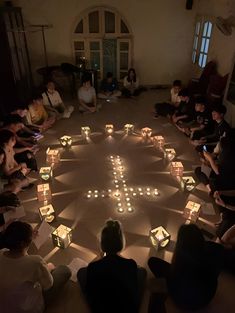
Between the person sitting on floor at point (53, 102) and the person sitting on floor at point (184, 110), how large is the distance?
2.13 m

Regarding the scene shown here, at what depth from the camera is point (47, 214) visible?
9.13 ft

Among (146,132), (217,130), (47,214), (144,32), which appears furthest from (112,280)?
(144,32)

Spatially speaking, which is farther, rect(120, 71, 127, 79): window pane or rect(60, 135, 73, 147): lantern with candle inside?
rect(120, 71, 127, 79): window pane

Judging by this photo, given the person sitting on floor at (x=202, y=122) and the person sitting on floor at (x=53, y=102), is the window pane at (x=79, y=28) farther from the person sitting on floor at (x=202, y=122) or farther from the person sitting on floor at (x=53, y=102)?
the person sitting on floor at (x=202, y=122)

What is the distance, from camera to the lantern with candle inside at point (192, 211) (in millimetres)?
2838

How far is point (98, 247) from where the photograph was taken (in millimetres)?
2576

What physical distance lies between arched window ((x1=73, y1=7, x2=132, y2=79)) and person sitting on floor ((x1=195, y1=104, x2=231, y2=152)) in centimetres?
385

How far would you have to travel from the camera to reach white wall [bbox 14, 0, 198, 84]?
6348 mm

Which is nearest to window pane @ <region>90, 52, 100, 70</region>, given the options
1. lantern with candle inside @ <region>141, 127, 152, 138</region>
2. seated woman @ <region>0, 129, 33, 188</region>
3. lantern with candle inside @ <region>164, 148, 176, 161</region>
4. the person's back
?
lantern with candle inside @ <region>141, 127, 152, 138</region>

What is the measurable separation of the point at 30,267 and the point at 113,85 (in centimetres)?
532

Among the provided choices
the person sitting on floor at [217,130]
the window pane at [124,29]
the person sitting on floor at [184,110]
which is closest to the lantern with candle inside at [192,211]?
the person sitting on floor at [217,130]

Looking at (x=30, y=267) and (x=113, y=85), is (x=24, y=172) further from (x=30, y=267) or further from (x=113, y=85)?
(x=113, y=85)

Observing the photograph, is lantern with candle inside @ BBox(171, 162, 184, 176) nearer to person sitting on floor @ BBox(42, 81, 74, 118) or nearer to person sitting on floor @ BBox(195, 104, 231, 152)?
person sitting on floor @ BBox(195, 104, 231, 152)

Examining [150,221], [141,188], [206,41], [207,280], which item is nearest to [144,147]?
[141,188]
